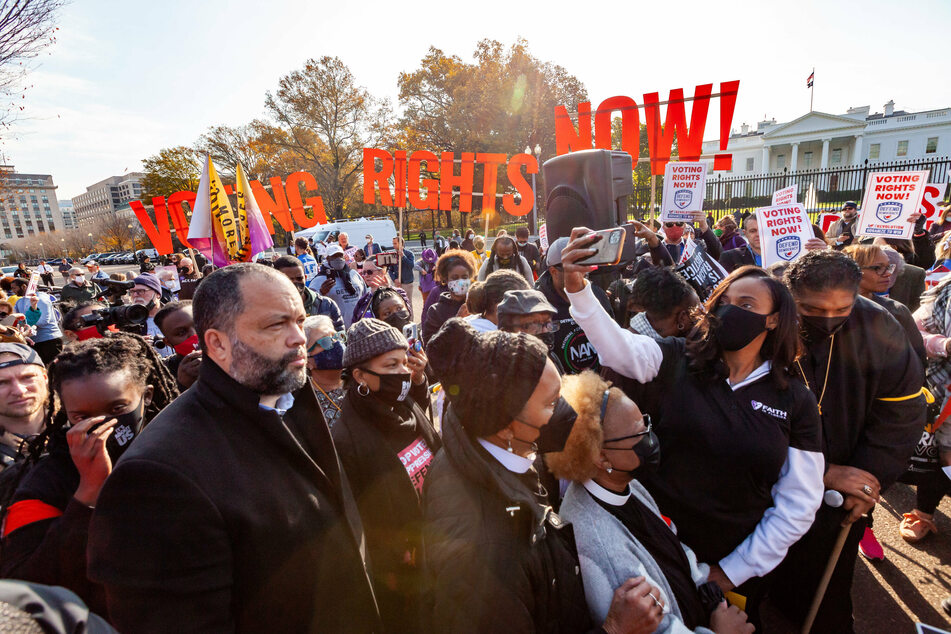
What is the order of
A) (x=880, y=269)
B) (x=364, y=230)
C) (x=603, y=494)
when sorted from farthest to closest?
(x=364, y=230)
(x=880, y=269)
(x=603, y=494)

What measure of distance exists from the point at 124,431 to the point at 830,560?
10.5 ft

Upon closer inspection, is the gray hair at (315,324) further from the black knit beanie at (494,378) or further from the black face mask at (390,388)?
the black knit beanie at (494,378)

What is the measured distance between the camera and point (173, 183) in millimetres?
33031

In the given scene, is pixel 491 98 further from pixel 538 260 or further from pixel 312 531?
pixel 312 531

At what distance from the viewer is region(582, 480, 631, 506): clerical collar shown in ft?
5.10

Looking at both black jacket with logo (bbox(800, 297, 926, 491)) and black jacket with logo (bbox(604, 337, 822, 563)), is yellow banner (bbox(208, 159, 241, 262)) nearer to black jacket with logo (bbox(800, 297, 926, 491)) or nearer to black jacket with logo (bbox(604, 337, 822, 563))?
black jacket with logo (bbox(604, 337, 822, 563))

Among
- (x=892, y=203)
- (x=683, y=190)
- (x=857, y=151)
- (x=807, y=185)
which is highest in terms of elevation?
(x=857, y=151)

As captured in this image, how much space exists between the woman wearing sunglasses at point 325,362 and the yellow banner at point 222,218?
2.78m

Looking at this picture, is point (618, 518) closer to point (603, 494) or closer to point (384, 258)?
point (603, 494)

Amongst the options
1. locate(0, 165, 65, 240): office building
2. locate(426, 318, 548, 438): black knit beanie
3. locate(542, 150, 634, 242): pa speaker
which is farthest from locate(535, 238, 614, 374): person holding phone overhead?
locate(0, 165, 65, 240): office building

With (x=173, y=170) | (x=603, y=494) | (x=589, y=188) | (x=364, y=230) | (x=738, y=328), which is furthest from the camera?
(x=173, y=170)

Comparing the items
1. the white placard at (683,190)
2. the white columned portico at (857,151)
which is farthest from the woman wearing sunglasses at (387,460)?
the white columned portico at (857,151)

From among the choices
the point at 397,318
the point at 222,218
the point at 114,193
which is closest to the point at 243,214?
the point at 222,218

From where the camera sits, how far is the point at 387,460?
178 cm
